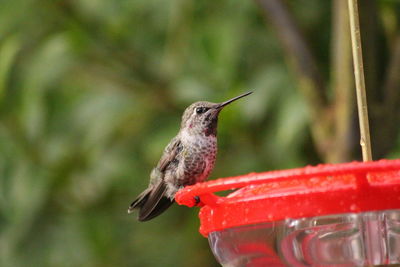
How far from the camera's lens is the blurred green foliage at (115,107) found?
4812 mm

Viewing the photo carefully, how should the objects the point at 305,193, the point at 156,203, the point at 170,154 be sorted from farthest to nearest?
the point at 170,154
the point at 156,203
the point at 305,193

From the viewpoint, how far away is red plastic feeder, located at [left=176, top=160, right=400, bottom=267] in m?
1.99

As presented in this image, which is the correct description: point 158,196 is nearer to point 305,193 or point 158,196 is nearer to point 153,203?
point 153,203

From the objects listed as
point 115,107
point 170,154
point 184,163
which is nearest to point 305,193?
point 184,163

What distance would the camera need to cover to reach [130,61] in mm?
5277

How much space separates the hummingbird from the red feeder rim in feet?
2.23

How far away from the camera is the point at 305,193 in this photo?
6.65 feet

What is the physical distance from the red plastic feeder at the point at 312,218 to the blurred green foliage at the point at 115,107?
227 centimetres

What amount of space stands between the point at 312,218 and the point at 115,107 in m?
3.03

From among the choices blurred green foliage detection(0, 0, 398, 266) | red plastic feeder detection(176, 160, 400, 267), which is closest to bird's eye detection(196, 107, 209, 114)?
red plastic feeder detection(176, 160, 400, 267)

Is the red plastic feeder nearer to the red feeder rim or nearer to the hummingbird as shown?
the red feeder rim

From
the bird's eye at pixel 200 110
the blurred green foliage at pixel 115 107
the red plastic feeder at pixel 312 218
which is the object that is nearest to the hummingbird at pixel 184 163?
the bird's eye at pixel 200 110

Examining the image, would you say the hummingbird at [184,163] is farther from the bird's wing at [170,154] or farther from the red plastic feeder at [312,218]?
the red plastic feeder at [312,218]

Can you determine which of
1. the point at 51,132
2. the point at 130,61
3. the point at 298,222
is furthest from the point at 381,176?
the point at 51,132
